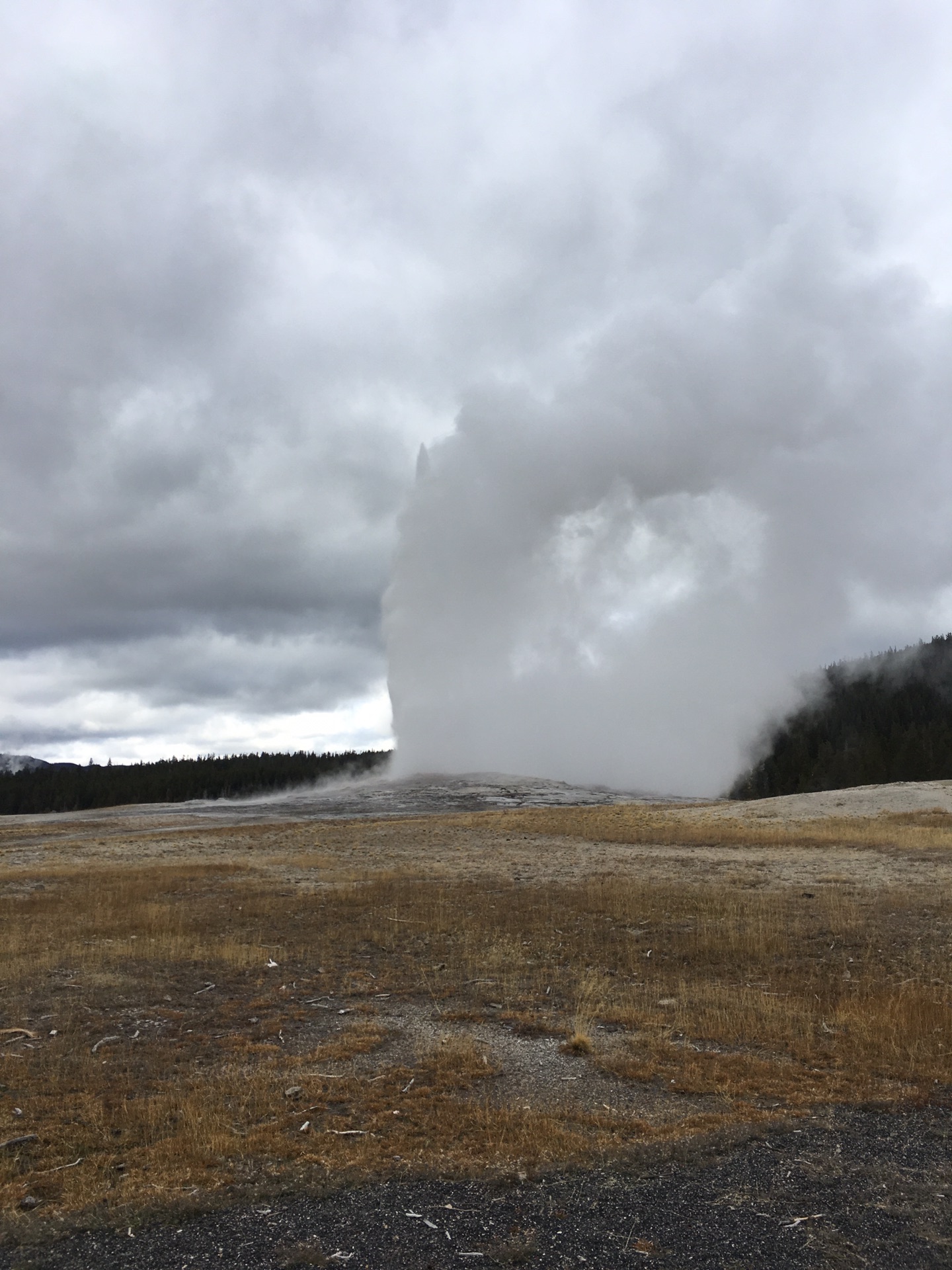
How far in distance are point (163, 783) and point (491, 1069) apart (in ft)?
512

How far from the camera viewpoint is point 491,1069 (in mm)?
10016

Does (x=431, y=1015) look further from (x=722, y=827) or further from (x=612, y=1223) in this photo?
(x=722, y=827)

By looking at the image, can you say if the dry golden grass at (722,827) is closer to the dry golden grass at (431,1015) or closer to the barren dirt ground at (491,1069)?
the barren dirt ground at (491,1069)

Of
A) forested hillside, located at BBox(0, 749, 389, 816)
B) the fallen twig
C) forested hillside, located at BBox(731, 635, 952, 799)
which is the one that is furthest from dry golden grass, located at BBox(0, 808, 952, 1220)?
forested hillside, located at BBox(0, 749, 389, 816)

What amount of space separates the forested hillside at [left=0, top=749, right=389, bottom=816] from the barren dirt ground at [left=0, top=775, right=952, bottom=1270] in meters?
122

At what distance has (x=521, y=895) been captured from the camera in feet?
78.0

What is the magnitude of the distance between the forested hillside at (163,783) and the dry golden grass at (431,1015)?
398ft

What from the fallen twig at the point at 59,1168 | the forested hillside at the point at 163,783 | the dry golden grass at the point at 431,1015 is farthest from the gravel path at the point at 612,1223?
the forested hillside at the point at 163,783

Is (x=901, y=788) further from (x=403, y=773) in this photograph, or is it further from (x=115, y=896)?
(x=403, y=773)

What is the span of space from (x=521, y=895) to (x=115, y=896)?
1237 centimetres

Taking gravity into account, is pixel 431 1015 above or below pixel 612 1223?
below

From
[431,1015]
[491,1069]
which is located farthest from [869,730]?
[491,1069]

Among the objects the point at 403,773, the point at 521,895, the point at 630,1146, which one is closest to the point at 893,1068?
Answer: the point at 630,1146

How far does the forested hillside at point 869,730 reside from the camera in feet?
368
